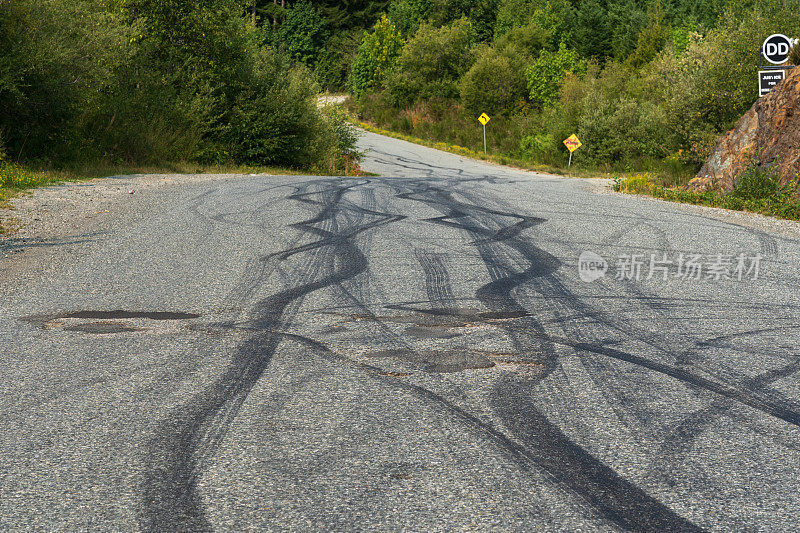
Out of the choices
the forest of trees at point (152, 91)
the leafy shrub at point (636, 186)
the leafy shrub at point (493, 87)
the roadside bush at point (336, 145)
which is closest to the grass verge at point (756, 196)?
the leafy shrub at point (636, 186)

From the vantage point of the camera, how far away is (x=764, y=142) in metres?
15.3

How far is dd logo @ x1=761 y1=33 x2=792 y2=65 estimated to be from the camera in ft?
53.8

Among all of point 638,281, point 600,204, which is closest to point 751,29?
point 600,204

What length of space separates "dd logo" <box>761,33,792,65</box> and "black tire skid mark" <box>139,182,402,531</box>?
13840mm

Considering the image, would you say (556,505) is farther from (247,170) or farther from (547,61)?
(547,61)

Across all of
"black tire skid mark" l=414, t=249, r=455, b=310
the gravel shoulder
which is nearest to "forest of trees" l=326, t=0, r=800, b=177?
"black tire skid mark" l=414, t=249, r=455, b=310

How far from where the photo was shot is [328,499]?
308 cm

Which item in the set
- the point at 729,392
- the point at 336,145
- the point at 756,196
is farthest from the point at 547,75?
the point at 729,392

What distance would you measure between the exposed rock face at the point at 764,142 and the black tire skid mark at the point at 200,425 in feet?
36.9

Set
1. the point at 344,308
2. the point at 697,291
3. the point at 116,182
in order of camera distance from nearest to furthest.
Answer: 1. the point at 344,308
2. the point at 697,291
3. the point at 116,182

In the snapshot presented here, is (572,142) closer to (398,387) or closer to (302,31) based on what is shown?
(398,387)

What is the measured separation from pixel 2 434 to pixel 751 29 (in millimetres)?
20190

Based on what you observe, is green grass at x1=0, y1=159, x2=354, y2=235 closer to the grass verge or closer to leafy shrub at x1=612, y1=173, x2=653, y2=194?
leafy shrub at x1=612, y1=173, x2=653, y2=194

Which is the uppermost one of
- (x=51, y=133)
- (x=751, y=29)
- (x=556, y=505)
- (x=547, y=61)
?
(x=547, y=61)
